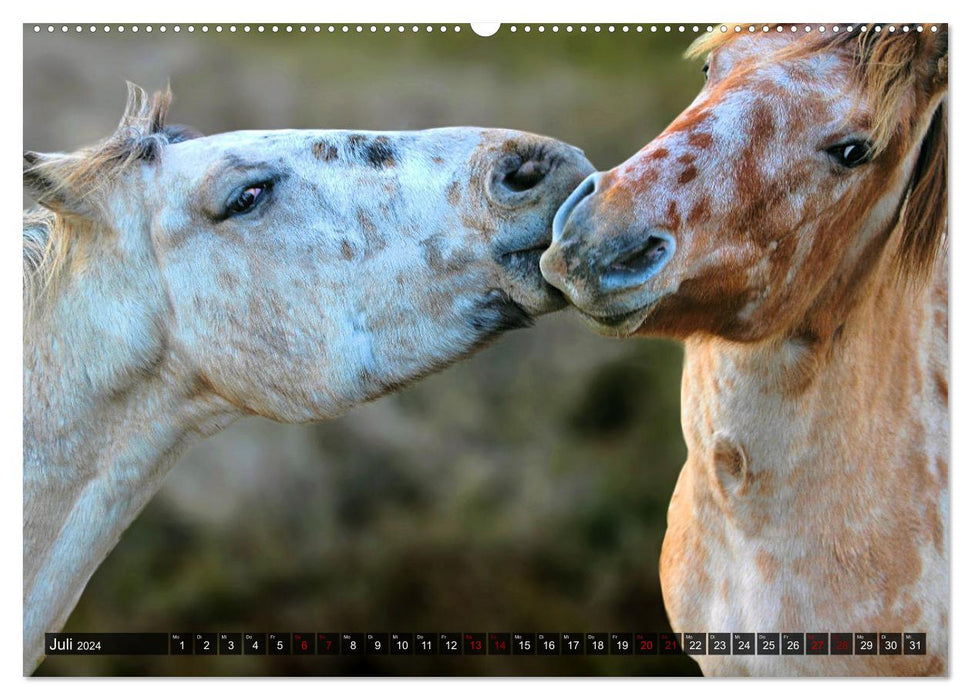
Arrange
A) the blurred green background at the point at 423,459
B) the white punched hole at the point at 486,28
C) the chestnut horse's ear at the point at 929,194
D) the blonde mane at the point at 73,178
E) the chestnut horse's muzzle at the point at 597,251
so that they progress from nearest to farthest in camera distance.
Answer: the chestnut horse's muzzle at the point at 597,251, the blonde mane at the point at 73,178, the chestnut horse's ear at the point at 929,194, the white punched hole at the point at 486,28, the blurred green background at the point at 423,459

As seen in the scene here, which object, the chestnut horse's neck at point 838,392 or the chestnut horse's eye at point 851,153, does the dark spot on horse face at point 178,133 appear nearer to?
the chestnut horse's neck at point 838,392

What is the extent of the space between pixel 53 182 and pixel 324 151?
1.86ft

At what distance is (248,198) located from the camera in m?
1.84

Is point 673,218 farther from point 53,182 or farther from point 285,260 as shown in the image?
point 53,182

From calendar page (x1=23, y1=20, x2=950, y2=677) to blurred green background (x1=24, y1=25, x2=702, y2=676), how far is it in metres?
0.03

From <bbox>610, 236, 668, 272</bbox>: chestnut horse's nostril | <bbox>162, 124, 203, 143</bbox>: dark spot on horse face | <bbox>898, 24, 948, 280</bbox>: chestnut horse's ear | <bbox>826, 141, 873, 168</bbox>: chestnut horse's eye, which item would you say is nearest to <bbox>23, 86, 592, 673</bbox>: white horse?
<bbox>162, 124, 203, 143</bbox>: dark spot on horse face

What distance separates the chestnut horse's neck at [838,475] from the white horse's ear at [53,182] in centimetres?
147

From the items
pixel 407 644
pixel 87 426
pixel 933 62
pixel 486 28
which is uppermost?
pixel 486 28

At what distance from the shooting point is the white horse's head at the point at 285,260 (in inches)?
70.7

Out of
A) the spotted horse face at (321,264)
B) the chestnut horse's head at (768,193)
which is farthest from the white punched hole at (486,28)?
the chestnut horse's head at (768,193)

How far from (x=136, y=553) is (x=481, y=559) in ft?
3.73

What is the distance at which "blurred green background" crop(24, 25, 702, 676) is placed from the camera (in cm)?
243

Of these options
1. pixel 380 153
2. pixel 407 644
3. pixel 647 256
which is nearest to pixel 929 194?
pixel 647 256

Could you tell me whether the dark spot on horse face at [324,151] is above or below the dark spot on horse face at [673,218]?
above
